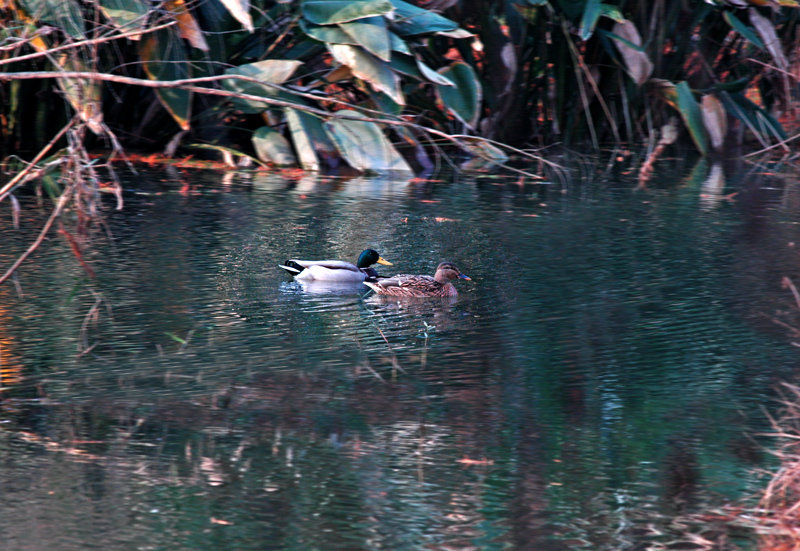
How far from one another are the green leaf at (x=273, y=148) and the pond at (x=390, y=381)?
264 cm

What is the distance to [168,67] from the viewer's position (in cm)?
1320

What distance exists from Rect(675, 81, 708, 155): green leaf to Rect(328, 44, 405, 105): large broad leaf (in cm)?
390

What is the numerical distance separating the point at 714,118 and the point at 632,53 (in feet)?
4.60

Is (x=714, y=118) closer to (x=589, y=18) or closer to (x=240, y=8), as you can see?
(x=589, y=18)

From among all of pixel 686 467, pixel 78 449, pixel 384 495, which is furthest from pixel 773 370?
pixel 78 449

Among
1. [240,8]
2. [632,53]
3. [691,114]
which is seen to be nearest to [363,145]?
[240,8]

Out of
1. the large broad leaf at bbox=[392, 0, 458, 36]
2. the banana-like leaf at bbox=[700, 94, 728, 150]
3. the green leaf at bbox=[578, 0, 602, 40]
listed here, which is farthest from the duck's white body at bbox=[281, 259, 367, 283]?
the banana-like leaf at bbox=[700, 94, 728, 150]

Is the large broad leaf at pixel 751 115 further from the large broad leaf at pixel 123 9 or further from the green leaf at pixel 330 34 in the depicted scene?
the large broad leaf at pixel 123 9

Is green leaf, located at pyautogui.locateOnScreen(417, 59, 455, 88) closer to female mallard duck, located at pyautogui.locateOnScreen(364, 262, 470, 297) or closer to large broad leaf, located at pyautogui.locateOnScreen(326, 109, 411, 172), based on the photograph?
large broad leaf, located at pyautogui.locateOnScreen(326, 109, 411, 172)

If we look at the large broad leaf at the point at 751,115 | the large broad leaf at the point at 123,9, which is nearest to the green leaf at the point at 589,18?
the large broad leaf at the point at 751,115

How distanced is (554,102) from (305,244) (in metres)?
7.25

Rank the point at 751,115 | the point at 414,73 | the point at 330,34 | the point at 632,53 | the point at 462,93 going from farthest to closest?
the point at 751,115, the point at 632,53, the point at 462,93, the point at 414,73, the point at 330,34

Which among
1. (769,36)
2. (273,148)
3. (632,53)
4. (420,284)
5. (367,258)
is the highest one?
(769,36)

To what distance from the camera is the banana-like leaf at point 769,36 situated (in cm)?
1555
